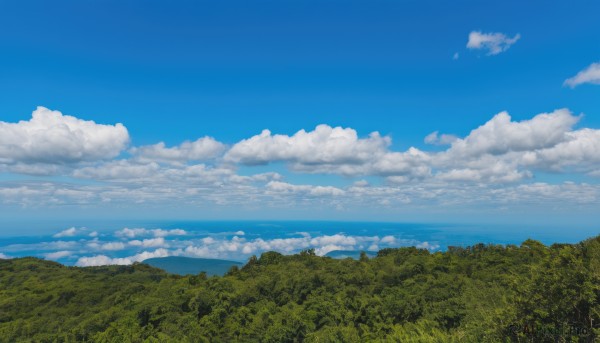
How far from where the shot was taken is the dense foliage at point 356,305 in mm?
22000

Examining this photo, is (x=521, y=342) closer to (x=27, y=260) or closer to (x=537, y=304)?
(x=537, y=304)

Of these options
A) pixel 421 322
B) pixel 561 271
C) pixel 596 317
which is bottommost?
pixel 421 322

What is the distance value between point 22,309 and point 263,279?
3499cm

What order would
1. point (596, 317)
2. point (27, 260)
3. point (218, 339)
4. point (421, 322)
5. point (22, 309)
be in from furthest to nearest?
point (27, 260), point (22, 309), point (218, 339), point (421, 322), point (596, 317)

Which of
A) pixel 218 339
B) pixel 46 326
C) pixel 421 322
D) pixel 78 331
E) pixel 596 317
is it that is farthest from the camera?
pixel 46 326

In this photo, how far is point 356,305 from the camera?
37.9 metres

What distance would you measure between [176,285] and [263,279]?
12524 mm

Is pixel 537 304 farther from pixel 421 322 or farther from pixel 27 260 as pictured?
pixel 27 260

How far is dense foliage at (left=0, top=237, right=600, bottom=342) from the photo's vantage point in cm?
2200

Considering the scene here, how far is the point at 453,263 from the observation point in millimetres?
50812

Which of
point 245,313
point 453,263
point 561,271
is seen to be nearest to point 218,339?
point 245,313

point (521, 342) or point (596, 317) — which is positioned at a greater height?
point (596, 317)

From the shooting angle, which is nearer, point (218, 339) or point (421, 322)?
Result: point (421, 322)

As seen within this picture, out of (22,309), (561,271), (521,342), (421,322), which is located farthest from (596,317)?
(22,309)
